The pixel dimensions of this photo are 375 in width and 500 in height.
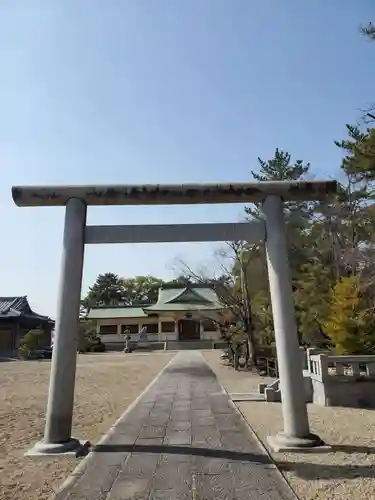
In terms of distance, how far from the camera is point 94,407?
36.6 ft

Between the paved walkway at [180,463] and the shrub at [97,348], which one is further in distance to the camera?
the shrub at [97,348]

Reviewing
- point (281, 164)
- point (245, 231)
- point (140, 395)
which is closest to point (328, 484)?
point (245, 231)

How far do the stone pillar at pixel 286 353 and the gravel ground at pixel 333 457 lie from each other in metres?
0.33

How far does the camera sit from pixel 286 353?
624 centimetres

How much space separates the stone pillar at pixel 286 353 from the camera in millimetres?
6117

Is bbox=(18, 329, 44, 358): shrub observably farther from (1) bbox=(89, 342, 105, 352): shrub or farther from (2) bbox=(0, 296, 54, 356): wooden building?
(1) bbox=(89, 342, 105, 352): shrub

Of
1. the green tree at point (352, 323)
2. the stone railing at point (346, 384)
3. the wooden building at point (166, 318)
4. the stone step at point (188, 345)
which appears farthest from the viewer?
the wooden building at point (166, 318)

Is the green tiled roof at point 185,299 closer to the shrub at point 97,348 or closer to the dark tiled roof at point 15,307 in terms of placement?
the shrub at point 97,348

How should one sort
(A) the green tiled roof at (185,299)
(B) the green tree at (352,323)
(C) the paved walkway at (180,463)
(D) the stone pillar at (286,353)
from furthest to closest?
(A) the green tiled roof at (185,299), (B) the green tree at (352,323), (D) the stone pillar at (286,353), (C) the paved walkway at (180,463)

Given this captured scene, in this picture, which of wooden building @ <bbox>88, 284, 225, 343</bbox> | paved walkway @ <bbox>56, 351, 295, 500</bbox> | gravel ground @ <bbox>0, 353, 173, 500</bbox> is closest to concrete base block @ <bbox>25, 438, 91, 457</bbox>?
gravel ground @ <bbox>0, 353, 173, 500</bbox>

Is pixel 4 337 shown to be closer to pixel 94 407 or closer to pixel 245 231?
pixel 94 407

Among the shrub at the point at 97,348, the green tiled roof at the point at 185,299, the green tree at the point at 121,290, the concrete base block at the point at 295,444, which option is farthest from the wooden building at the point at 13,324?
the concrete base block at the point at 295,444

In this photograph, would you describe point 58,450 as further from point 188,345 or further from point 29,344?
point 188,345

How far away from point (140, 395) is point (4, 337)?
107ft
